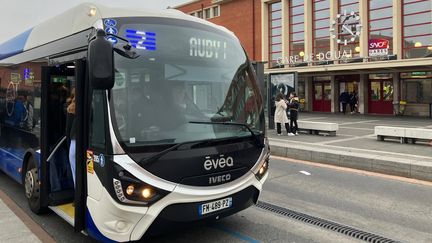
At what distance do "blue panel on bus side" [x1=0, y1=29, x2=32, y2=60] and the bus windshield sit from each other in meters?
3.27

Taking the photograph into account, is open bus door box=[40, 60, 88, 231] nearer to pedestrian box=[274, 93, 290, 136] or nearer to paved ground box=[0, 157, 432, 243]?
paved ground box=[0, 157, 432, 243]

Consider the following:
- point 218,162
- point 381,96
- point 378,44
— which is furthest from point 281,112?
point 381,96

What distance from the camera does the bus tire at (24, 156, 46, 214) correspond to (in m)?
5.46

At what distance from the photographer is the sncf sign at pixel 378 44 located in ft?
82.3

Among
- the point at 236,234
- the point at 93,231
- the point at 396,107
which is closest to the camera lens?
the point at 93,231

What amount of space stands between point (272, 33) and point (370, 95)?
9.41 metres

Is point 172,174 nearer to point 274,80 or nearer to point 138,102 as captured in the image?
point 138,102

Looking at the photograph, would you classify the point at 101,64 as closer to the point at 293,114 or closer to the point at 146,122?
the point at 146,122

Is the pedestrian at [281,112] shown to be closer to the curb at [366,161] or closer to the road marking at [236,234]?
the curb at [366,161]

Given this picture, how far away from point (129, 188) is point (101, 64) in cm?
111

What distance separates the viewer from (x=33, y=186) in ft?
18.2

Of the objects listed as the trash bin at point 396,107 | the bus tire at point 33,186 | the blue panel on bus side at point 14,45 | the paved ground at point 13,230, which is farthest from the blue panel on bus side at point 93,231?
the trash bin at point 396,107

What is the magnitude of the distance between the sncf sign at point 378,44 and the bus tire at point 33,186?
23760mm

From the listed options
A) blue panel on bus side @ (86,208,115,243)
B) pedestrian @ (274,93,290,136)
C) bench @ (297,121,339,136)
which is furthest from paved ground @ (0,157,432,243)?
pedestrian @ (274,93,290,136)
